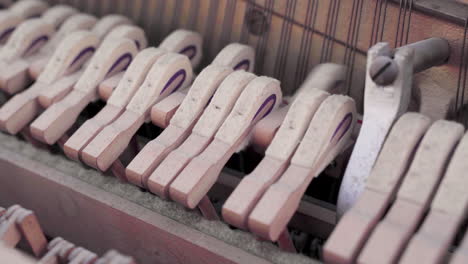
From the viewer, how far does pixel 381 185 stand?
51.6 inches

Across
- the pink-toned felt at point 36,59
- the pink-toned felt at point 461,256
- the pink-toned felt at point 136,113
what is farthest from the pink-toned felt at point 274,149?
the pink-toned felt at point 36,59

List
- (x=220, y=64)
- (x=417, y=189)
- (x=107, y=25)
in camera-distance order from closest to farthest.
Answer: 1. (x=417, y=189)
2. (x=220, y=64)
3. (x=107, y=25)

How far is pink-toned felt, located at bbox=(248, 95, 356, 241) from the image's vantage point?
1309 millimetres

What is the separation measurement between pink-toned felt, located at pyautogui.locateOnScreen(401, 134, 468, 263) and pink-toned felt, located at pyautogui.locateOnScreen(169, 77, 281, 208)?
44cm

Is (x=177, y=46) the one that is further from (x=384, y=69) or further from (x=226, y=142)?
(x=384, y=69)

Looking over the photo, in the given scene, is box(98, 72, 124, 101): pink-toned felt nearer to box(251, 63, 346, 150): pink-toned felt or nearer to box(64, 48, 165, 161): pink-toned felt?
box(64, 48, 165, 161): pink-toned felt

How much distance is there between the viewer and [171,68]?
165 centimetres

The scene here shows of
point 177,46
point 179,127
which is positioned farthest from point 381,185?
point 177,46

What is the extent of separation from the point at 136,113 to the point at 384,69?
613 mm

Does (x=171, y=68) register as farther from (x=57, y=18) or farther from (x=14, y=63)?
(x=57, y=18)

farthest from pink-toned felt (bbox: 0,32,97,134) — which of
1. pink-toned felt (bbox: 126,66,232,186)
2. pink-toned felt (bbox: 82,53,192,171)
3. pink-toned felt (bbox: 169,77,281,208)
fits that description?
pink-toned felt (bbox: 169,77,281,208)

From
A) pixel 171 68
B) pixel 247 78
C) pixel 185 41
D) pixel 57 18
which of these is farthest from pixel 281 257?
pixel 57 18

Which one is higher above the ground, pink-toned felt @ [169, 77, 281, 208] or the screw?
the screw

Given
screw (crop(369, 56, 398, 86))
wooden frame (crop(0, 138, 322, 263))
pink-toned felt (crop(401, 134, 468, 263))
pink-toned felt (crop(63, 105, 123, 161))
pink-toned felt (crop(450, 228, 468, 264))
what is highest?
screw (crop(369, 56, 398, 86))
